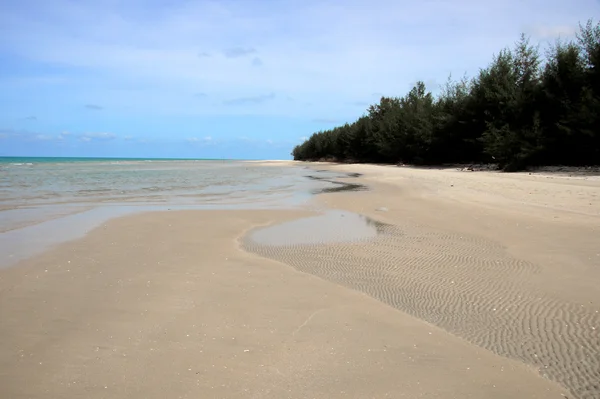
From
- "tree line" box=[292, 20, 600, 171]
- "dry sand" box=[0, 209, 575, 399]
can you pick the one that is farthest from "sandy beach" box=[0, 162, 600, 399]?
"tree line" box=[292, 20, 600, 171]

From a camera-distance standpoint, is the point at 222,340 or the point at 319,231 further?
the point at 319,231

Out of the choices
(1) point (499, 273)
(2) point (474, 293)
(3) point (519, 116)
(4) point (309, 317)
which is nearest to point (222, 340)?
(4) point (309, 317)

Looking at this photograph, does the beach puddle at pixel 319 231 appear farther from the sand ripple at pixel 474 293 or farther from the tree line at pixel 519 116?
the tree line at pixel 519 116

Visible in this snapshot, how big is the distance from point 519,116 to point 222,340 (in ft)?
87.9

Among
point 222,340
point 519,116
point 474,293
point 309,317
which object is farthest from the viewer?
point 519,116

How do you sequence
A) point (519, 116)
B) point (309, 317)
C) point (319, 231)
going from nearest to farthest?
point (309, 317), point (319, 231), point (519, 116)

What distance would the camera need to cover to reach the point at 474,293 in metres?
4.22

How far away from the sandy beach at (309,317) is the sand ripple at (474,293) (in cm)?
2

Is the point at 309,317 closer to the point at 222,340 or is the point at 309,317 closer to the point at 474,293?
the point at 222,340

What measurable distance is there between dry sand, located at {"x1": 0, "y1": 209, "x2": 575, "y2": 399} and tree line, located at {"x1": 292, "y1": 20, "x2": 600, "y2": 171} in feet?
63.4

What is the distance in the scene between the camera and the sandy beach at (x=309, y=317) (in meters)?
2.62

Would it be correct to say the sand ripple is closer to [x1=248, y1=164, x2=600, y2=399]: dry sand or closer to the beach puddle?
[x1=248, y1=164, x2=600, y2=399]: dry sand

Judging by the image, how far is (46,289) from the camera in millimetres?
4434

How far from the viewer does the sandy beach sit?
2623 millimetres
